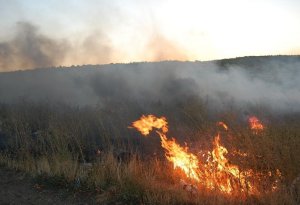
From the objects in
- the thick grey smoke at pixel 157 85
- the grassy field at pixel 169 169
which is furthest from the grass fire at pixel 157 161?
the thick grey smoke at pixel 157 85

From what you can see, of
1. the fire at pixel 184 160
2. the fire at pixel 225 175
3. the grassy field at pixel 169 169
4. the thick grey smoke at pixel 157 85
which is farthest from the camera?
the thick grey smoke at pixel 157 85

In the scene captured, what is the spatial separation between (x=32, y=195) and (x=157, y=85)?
1537cm

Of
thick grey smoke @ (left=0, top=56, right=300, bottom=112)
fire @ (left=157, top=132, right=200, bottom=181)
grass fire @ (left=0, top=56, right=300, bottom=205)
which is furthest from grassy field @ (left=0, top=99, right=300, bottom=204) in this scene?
thick grey smoke @ (left=0, top=56, right=300, bottom=112)

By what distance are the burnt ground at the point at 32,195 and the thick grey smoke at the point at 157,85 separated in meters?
10.8

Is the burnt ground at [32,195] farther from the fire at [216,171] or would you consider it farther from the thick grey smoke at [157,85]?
the thick grey smoke at [157,85]

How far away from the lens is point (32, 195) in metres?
7.39

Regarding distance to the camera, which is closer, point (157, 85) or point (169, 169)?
point (169, 169)

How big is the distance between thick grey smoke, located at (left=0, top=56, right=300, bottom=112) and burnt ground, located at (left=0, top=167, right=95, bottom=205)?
10.8m

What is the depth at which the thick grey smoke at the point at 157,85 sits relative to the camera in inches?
806

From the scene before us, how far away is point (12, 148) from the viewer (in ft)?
36.2

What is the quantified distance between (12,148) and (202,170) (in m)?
5.69

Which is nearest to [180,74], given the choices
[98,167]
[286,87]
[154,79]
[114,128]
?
[154,79]

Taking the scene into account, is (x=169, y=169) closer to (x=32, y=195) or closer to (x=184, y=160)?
(x=184, y=160)

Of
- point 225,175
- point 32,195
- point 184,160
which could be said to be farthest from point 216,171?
point 32,195
